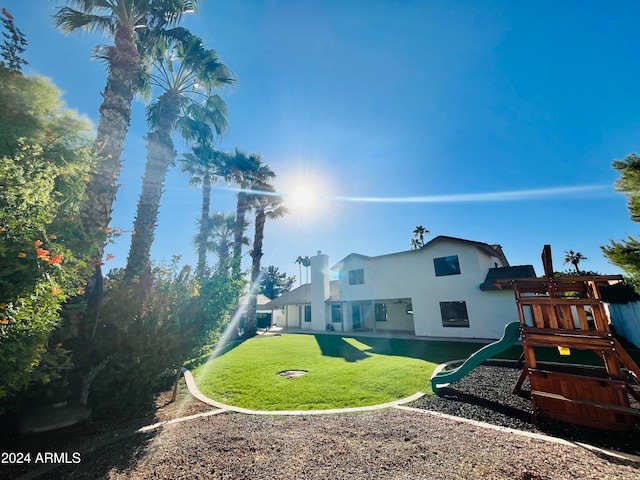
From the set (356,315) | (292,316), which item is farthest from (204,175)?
(292,316)

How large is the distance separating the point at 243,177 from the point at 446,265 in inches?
682

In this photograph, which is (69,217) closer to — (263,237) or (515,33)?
(515,33)

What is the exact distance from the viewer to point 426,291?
1820 centimetres

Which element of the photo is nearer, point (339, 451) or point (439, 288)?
point (339, 451)

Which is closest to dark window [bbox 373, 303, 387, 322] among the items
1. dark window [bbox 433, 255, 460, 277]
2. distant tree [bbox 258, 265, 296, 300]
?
dark window [bbox 433, 255, 460, 277]

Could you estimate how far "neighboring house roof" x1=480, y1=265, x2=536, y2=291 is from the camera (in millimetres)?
15969

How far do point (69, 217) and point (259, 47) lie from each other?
10248mm

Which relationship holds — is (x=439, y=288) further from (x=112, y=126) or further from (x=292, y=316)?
(x=112, y=126)

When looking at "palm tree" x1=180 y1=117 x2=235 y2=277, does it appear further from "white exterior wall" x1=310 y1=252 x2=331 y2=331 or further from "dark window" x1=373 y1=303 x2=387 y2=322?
"dark window" x1=373 y1=303 x2=387 y2=322

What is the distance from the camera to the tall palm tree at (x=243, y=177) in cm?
1964

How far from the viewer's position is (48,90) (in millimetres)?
5699

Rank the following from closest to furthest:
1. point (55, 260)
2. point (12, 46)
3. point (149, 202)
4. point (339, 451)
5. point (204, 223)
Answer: point (55, 260), point (339, 451), point (12, 46), point (149, 202), point (204, 223)

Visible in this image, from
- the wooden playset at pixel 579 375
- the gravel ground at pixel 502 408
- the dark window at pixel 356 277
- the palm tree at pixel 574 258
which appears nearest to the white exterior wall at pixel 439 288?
the dark window at pixel 356 277

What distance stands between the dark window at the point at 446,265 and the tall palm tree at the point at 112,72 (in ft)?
60.8
